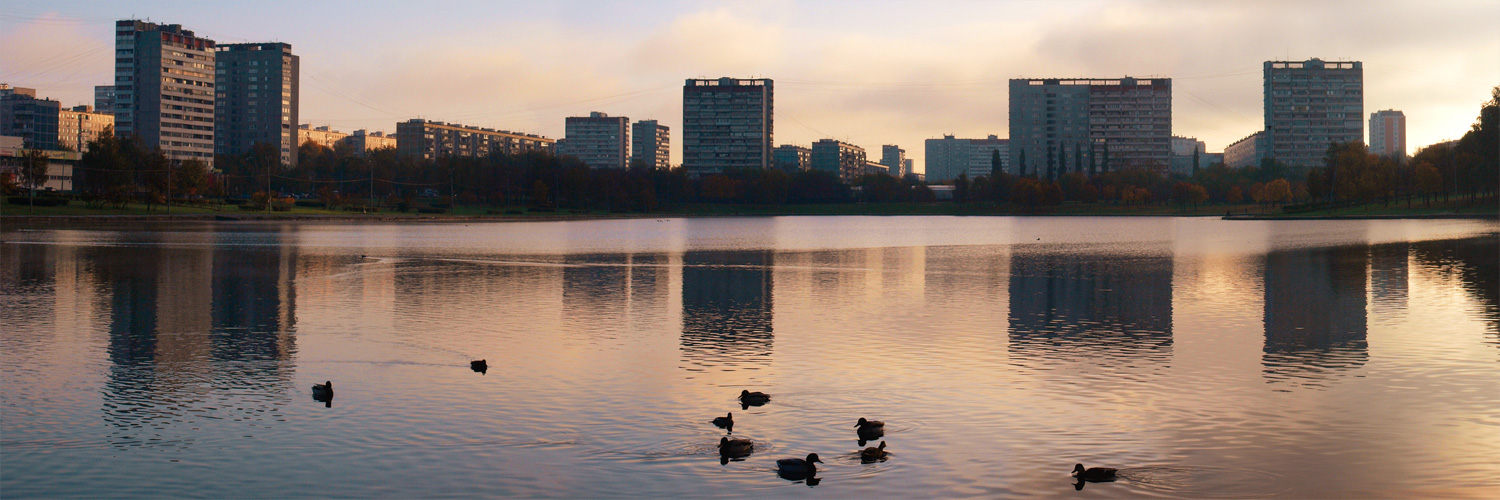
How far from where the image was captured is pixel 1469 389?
1650cm

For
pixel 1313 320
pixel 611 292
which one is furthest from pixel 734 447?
pixel 611 292

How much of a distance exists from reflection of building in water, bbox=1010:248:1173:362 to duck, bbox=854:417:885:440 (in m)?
7.28

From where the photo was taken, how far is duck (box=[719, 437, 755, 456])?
12.6m

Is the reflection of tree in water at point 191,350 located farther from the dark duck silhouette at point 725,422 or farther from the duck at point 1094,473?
the duck at point 1094,473

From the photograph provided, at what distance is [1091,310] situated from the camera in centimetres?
2786

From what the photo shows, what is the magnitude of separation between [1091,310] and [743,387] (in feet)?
46.0

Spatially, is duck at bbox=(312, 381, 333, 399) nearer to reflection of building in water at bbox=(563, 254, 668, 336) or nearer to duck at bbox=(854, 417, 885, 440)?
duck at bbox=(854, 417, 885, 440)

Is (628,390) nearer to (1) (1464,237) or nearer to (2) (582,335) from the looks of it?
(2) (582,335)

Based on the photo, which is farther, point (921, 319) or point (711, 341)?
point (921, 319)

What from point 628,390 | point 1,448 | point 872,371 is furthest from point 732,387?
point 1,448

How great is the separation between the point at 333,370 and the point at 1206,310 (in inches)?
804

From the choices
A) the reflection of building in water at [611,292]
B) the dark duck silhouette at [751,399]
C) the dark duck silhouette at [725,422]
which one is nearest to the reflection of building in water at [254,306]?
the reflection of building in water at [611,292]

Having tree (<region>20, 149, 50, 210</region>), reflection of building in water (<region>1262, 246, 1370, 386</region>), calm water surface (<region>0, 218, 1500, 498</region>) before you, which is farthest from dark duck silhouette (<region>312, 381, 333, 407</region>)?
tree (<region>20, 149, 50, 210</region>)

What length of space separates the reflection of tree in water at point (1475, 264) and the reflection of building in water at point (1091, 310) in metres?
6.81
